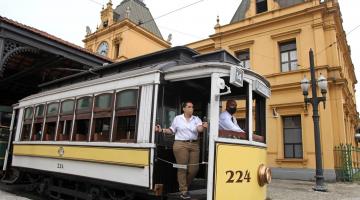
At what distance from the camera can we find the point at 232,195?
15.4 feet

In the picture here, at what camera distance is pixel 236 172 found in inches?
188

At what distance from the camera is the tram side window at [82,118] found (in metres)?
6.44

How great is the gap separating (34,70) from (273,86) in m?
11.0

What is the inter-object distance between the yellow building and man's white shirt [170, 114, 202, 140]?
9819mm

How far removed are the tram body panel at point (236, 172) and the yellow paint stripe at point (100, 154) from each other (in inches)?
45.9

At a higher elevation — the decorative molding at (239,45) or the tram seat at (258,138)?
the decorative molding at (239,45)

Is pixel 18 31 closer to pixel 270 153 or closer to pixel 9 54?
pixel 9 54

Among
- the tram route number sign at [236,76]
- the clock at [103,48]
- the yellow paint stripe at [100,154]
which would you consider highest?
the clock at [103,48]

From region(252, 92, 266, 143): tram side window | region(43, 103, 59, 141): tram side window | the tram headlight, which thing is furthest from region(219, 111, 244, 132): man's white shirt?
region(43, 103, 59, 141): tram side window

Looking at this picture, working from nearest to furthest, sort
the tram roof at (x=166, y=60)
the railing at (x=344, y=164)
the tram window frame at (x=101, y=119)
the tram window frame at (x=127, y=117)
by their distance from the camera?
1. the tram window frame at (x=127, y=117)
2. the tram roof at (x=166, y=60)
3. the tram window frame at (x=101, y=119)
4. the railing at (x=344, y=164)

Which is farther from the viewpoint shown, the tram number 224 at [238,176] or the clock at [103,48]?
the clock at [103,48]

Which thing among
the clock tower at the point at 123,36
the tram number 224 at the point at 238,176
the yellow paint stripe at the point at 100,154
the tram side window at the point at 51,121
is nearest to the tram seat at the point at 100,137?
the yellow paint stripe at the point at 100,154

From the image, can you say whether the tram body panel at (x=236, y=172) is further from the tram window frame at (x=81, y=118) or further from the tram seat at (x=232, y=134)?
the tram window frame at (x=81, y=118)

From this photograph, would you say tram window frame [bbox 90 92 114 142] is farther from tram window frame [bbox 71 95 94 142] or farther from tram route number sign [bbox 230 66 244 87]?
tram route number sign [bbox 230 66 244 87]
